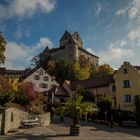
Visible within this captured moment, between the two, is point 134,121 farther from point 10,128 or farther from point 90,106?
point 10,128

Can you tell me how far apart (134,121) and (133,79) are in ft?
36.0

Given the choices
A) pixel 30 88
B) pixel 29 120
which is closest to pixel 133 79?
pixel 30 88

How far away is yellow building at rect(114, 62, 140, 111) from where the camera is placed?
142ft

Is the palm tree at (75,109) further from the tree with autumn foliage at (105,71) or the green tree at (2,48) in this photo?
the tree with autumn foliage at (105,71)

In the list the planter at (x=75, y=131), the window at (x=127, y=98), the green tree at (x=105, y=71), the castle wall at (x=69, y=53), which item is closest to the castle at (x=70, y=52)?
the castle wall at (x=69, y=53)

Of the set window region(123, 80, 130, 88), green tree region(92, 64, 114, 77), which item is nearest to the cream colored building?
window region(123, 80, 130, 88)

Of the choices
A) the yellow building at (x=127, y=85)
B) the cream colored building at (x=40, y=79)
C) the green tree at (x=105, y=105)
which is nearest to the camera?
the green tree at (x=105, y=105)

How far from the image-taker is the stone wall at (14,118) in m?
20.3

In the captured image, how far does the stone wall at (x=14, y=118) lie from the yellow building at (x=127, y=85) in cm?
1961

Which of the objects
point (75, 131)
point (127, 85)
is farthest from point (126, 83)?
point (75, 131)

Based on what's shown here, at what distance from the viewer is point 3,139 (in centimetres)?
1773

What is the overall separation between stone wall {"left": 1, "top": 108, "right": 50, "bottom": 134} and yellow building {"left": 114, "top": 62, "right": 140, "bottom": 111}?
772 inches

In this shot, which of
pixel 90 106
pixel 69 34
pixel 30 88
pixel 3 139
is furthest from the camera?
pixel 69 34

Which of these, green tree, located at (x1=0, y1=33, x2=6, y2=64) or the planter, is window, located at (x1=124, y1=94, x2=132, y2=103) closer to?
green tree, located at (x1=0, y1=33, x2=6, y2=64)
